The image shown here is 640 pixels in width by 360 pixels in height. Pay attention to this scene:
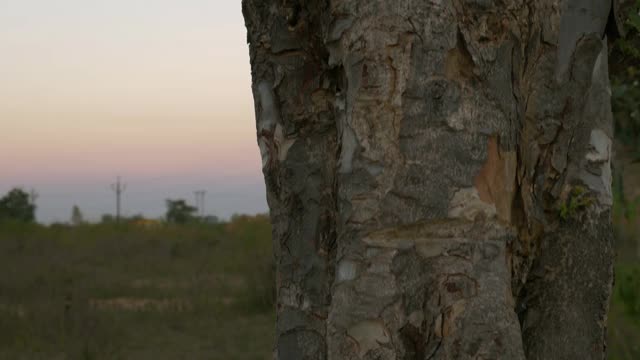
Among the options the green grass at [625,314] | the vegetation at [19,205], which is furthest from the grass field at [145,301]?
the vegetation at [19,205]

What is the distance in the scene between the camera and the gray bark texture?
186 cm

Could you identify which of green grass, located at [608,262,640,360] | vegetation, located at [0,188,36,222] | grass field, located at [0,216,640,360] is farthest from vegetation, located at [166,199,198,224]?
green grass, located at [608,262,640,360]

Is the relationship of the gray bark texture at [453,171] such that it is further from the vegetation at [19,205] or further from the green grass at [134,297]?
the vegetation at [19,205]

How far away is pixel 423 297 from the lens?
73.4 inches

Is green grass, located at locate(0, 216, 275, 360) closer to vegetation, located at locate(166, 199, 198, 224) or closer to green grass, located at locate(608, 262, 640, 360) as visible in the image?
green grass, located at locate(608, 262, 640, 360)

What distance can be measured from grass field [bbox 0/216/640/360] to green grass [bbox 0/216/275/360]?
13mm

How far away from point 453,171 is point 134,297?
12.2 metres

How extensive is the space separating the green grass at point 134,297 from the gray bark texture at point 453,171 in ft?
21.7

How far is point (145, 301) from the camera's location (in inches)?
513

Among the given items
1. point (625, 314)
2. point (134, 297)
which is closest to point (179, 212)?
point (134, 297)

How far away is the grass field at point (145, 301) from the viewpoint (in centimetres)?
891

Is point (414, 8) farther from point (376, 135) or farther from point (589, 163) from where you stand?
point (589, 163)

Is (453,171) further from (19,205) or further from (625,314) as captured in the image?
(19,205)

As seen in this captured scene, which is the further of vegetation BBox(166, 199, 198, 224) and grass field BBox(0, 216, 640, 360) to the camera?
vegetation BBox(166, 199, 198, 224)
